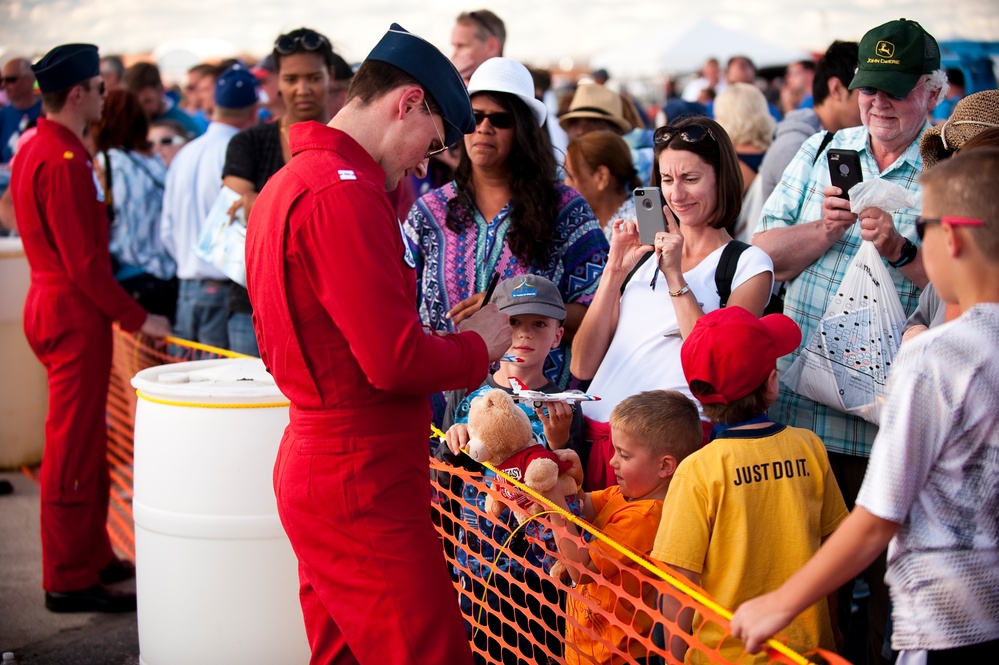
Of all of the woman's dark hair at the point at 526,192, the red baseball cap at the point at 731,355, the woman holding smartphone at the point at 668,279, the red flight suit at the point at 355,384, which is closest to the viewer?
the red flight suit at the point at 355,384

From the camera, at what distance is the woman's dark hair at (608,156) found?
Result: 5.54m

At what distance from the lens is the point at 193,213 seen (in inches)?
256

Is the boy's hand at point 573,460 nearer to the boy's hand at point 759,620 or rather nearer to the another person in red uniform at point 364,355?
the another person in red uniform at point 364,355

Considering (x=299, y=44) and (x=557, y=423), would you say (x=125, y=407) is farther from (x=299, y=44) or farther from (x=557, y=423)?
(x=557, y=423)

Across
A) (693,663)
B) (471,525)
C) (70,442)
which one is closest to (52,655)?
(70,442)

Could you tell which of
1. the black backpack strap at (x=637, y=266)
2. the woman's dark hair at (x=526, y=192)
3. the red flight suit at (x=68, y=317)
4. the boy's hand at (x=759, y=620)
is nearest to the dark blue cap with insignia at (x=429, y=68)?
the black backpack strap at (x=637, y=266)

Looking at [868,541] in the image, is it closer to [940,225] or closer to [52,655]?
[940,225]

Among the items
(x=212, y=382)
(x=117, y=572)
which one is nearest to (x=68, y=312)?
(x=117, y=572)

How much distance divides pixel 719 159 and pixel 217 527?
7.18ft

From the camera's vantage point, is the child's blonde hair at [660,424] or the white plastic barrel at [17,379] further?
the white plastic barrel at [17,379]

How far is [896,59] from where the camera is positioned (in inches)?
136

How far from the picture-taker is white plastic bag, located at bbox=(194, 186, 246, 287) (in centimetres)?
508

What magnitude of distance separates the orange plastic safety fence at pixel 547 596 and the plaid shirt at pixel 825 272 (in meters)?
1.00

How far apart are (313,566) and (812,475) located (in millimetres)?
1366
